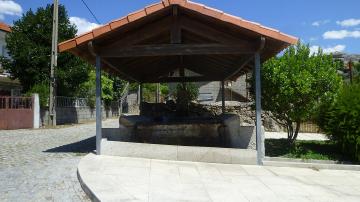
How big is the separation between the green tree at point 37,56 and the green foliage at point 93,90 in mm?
4410

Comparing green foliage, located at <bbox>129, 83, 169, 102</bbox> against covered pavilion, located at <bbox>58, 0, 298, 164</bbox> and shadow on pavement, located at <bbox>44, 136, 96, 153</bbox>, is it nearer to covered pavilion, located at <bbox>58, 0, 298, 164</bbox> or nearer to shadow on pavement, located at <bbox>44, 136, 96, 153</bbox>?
shadow on pavement, located at <bbox>44, 136, 96, 153</bbox>

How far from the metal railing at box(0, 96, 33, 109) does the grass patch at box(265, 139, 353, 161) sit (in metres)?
13.0

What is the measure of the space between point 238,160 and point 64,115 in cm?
1656

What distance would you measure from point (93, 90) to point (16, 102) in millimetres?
10468

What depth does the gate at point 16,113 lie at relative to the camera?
18391mm

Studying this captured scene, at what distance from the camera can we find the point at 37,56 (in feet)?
68.9

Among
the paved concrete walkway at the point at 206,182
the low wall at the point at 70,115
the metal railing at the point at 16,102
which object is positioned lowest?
the paved concrete walkway at the point at 206,182

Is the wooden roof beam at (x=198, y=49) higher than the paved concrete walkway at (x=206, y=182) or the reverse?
higher

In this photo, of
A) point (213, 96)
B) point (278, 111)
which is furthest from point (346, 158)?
point (213, 96)

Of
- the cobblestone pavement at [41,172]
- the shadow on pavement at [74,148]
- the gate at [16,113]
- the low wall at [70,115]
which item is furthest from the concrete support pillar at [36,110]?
the shadow on pavement at [74,148]

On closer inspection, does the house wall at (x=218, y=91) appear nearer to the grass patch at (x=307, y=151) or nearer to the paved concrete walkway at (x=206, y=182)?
the grass patch at (x=307, y=151)

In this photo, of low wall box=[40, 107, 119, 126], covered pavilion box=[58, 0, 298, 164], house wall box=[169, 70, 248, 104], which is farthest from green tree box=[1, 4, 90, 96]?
house wall box=[169, 70, 248, 104]

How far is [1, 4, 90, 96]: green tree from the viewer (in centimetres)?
2097

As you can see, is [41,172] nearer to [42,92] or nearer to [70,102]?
[42,92]
